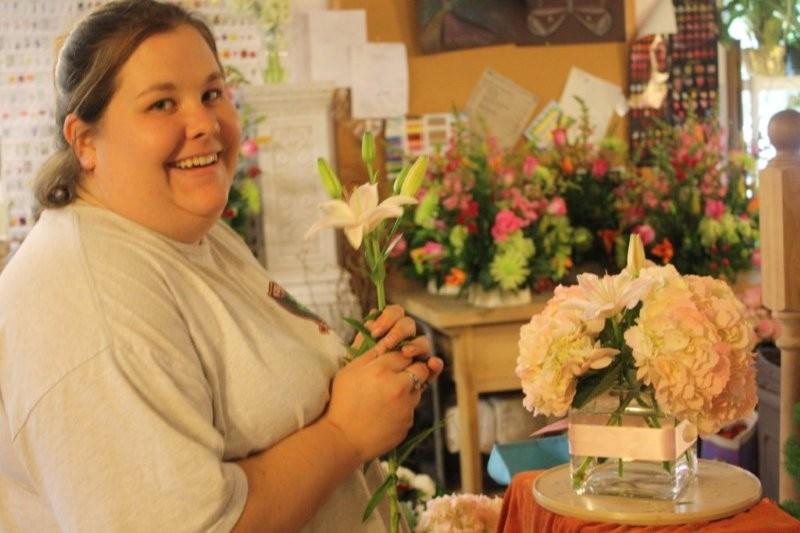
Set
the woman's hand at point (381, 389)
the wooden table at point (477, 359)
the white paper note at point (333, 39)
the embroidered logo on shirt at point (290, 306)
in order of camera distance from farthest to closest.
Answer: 1. the white paper note at point (333, 39)
2. the wooden table at point (477, 359)
3. the embroidered logo on shirt at point (290, 306)
4. the woman's hand at point (381, 389)

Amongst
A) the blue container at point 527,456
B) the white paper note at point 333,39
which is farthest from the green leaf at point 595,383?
the white paper note at point 333,39

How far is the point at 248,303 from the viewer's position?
152cm

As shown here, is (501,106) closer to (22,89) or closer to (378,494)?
(22,89)

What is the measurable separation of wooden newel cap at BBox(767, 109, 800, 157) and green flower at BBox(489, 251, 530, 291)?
57.0 inches

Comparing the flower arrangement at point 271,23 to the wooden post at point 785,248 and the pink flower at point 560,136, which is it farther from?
the wooden post at point 785,248

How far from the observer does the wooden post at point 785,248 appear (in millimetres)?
1862

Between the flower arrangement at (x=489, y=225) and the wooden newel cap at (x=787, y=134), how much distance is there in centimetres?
145

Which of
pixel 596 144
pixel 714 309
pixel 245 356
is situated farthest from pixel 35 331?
pixel 596 144

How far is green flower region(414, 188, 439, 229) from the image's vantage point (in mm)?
3432

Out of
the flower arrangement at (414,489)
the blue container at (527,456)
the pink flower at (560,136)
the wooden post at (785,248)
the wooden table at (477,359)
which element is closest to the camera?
the wooden post at (785,248)

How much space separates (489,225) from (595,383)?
1.96m

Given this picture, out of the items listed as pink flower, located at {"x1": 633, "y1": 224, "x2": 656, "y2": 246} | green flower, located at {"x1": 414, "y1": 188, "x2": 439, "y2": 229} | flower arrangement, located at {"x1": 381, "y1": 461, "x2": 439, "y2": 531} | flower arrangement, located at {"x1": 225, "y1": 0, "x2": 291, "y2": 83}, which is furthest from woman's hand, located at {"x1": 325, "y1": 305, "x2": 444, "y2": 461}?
flower arrangement, located at {"x1": 225, "y1": 0, "x2": 291, "y2": 83}

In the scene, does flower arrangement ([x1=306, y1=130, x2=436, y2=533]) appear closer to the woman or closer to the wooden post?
the woman

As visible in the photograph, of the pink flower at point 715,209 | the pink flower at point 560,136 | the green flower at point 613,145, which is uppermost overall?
the pink flower at point 560,136
